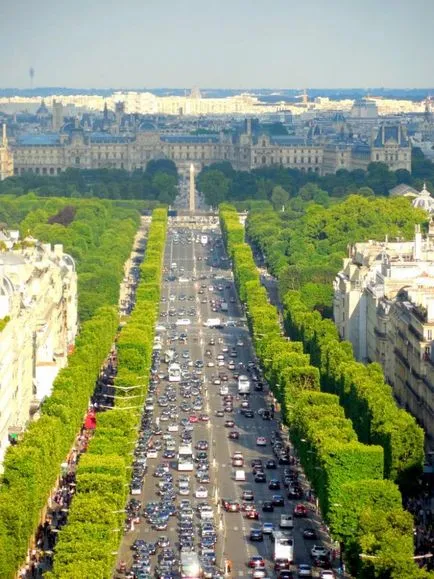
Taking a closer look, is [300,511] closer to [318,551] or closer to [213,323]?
[318,551]

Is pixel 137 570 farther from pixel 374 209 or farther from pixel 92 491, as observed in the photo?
pixel 374 209

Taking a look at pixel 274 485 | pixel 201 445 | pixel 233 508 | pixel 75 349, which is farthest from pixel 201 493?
pixel 75 349

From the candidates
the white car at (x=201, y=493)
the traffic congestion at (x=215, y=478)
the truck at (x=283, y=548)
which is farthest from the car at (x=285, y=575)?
the white car at (x=201, y=493)

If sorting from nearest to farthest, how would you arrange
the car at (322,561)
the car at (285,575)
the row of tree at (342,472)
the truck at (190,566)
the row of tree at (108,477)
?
1. the row of tree at (342,472)
2. the row of tree at (108,477)
3. the truck at (190,566)
4. the car at (285,575)
5. the car at (322,561)

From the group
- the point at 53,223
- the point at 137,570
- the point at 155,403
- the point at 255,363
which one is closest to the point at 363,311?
the point at 255,363

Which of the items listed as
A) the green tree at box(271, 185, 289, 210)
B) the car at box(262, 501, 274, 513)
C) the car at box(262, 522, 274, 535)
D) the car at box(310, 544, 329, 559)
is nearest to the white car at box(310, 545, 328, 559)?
the car at box(310, 544, 329, 559)

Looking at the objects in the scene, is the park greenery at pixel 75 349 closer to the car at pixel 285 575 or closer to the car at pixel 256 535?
the car at pixel 256 535
